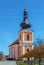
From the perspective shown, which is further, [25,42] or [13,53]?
[13,53]

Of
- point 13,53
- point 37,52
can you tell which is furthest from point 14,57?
point 37,52

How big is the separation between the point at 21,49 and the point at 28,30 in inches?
293

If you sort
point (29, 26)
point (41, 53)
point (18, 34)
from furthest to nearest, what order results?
point (18, 34)
point (29, 26)
point (41, 53)

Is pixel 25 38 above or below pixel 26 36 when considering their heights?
below

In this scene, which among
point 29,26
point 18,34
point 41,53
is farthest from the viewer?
point 18,34

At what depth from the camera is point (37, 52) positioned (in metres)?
36.1

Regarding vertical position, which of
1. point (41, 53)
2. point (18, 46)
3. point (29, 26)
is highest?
point (29, 26)

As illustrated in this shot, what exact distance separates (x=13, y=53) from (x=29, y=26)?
1526cm

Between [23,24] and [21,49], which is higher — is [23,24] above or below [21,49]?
above

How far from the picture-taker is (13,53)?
4254 inches

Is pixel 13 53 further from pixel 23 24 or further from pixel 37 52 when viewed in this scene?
pixel 37 52

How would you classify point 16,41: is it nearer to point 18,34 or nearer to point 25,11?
point 18,34

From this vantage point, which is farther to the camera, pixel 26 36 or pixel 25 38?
pixel 26 36

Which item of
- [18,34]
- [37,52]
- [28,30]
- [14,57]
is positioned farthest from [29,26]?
[37,52]
